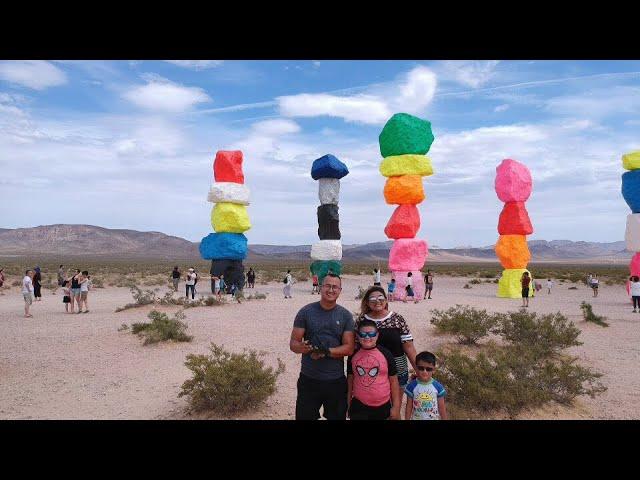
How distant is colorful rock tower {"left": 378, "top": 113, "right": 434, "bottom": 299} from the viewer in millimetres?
17375

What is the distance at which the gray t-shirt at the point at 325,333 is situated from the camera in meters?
3.59

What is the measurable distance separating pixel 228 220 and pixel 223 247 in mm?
1081

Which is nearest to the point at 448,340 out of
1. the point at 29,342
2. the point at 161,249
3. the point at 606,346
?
Result: the point at 606,346

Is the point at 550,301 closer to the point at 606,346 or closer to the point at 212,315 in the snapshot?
the point at 606,346

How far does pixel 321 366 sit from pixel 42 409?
4.39 meters

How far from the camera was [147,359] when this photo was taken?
27.3 ft

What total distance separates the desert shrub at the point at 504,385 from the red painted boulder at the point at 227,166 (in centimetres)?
1422

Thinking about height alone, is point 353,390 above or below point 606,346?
above

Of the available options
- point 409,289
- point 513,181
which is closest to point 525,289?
point 409,289

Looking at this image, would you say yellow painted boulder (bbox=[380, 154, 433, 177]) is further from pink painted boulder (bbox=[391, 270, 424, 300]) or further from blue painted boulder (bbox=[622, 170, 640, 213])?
blue painted boulder (bbox=[622, 170, 640, 213])

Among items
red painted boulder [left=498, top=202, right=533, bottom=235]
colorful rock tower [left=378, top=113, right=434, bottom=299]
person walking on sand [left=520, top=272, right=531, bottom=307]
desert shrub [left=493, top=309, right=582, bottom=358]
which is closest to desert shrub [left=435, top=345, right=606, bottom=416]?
desert shrub [left=493, top=309, right=582, bottom=358]

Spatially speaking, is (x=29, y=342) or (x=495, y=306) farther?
(x=495, y=306)

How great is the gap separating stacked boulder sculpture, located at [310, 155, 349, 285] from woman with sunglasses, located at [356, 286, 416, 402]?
15.8 meters

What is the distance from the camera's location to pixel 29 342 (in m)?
9.67
